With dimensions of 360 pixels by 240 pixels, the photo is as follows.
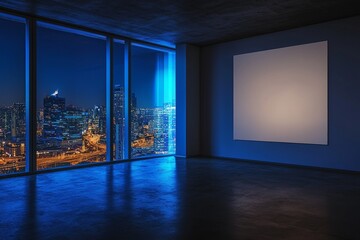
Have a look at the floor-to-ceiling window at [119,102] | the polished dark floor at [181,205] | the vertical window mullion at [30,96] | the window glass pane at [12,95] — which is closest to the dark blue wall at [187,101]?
the floor-to-ceiling window at [119,102]

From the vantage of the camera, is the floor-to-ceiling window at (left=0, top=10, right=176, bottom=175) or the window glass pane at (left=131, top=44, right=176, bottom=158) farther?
the window glass pane at (left=131, top=44, right=176, bottom=158)

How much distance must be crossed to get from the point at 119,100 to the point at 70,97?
4.51 feet

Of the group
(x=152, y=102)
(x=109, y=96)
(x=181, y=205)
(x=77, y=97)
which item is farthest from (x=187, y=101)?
(x=181, y=205)

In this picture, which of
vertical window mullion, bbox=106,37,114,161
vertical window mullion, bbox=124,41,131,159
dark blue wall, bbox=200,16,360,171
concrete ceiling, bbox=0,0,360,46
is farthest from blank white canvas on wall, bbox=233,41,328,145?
vertical window mullion, bbox=106,37,114,161

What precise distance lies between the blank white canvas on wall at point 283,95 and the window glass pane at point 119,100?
9.92 ft

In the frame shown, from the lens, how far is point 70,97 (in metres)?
7.62

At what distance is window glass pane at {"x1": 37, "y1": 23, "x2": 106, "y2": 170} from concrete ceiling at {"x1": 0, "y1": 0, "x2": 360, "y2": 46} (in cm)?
60

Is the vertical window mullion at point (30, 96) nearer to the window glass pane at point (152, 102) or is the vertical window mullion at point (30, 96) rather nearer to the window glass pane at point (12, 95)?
the window glass pane at point (12, 95)

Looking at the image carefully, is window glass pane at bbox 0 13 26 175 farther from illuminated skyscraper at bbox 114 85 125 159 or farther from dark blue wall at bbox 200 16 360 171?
dark blue wall at bbox 200 16 360 171

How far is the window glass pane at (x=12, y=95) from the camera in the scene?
651cm

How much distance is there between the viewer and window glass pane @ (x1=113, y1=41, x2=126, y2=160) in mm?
8523

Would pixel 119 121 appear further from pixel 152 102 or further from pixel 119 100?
pixel 152 102

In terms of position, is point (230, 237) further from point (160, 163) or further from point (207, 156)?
point (207, 156)

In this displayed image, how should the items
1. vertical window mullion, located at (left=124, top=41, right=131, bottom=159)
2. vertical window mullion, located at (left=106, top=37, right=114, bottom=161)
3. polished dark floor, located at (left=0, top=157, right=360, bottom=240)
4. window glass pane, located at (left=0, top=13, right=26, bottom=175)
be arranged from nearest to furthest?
polished dark floor, located at (left=0, top=157, right=360, bottom=240), window glass pane, located at (left=0, top=13, right=26, bottom=175), vertical window mullion, located at (left=106, top=37, right=114, bottom=161), vertical window mullion, located at (left=124, top=41, right=131, bottom=159)
